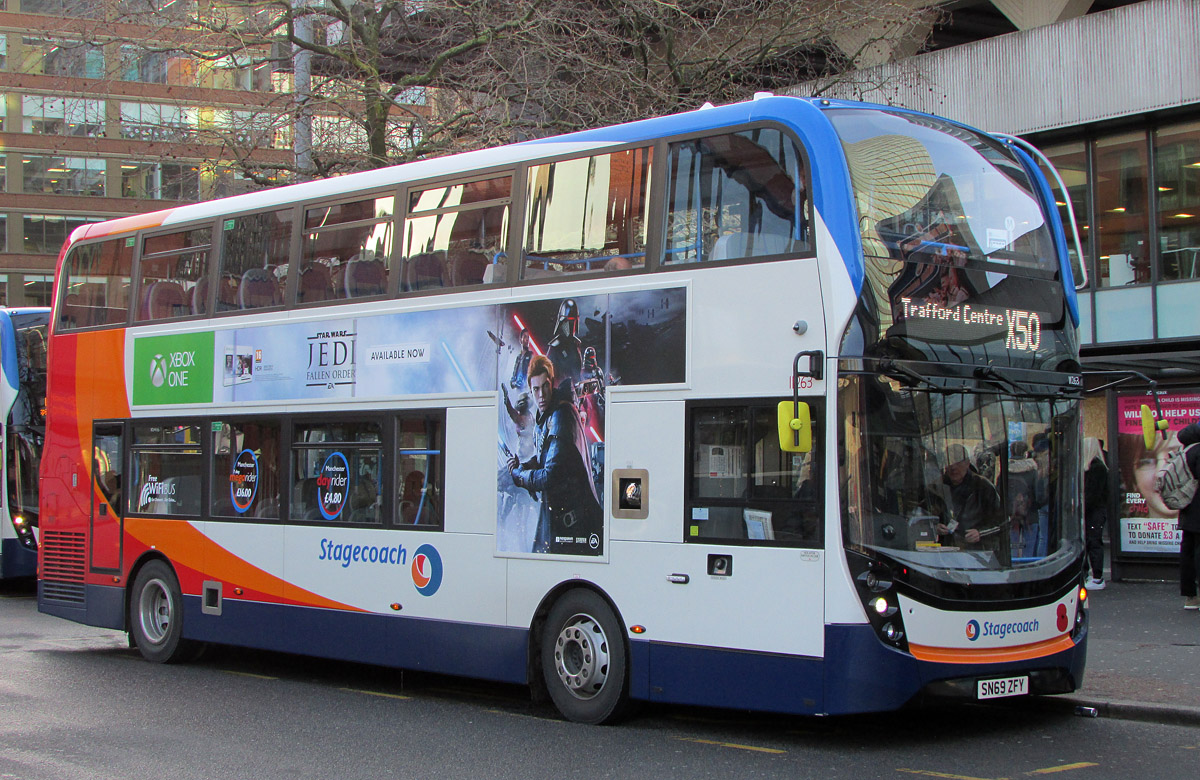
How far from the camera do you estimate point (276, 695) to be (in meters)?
11.1

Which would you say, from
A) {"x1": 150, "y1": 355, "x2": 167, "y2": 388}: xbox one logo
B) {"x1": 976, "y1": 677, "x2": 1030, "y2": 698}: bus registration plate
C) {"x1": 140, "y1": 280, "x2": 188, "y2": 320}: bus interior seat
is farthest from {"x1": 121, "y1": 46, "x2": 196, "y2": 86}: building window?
{"x1": 976, "y1": 677, "x2": 1030, "y2": 698}: bus registration plate

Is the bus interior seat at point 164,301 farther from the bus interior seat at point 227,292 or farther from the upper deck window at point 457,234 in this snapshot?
the upper deck window at point 457,234

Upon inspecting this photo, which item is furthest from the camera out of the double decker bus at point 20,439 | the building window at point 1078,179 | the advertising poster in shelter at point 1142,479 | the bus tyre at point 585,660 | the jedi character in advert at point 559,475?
the building window at point 1078,179

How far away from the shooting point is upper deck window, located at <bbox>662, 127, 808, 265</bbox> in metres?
8.38

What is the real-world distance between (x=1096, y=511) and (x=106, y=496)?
11607mm

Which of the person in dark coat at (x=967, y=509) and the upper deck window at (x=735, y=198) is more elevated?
the upper deck window at (x=735, y=198)

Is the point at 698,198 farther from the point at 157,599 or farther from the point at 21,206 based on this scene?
the point at 21,206

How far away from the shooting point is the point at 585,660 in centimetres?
934

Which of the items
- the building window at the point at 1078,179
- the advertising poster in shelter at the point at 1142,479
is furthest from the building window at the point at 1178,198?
the advertising poster in shelter at the point at 1142,479

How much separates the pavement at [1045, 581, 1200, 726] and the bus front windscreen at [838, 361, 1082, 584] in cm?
123

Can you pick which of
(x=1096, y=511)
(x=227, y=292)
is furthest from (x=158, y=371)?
(x=1096, y=511)

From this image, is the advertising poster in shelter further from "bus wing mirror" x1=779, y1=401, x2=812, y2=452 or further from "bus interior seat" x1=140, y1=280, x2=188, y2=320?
"bus interior seat" x1=140, y1=280, x2=188, y2=320

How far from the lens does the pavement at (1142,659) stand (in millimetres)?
9148

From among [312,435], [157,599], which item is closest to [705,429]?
[312,435]
